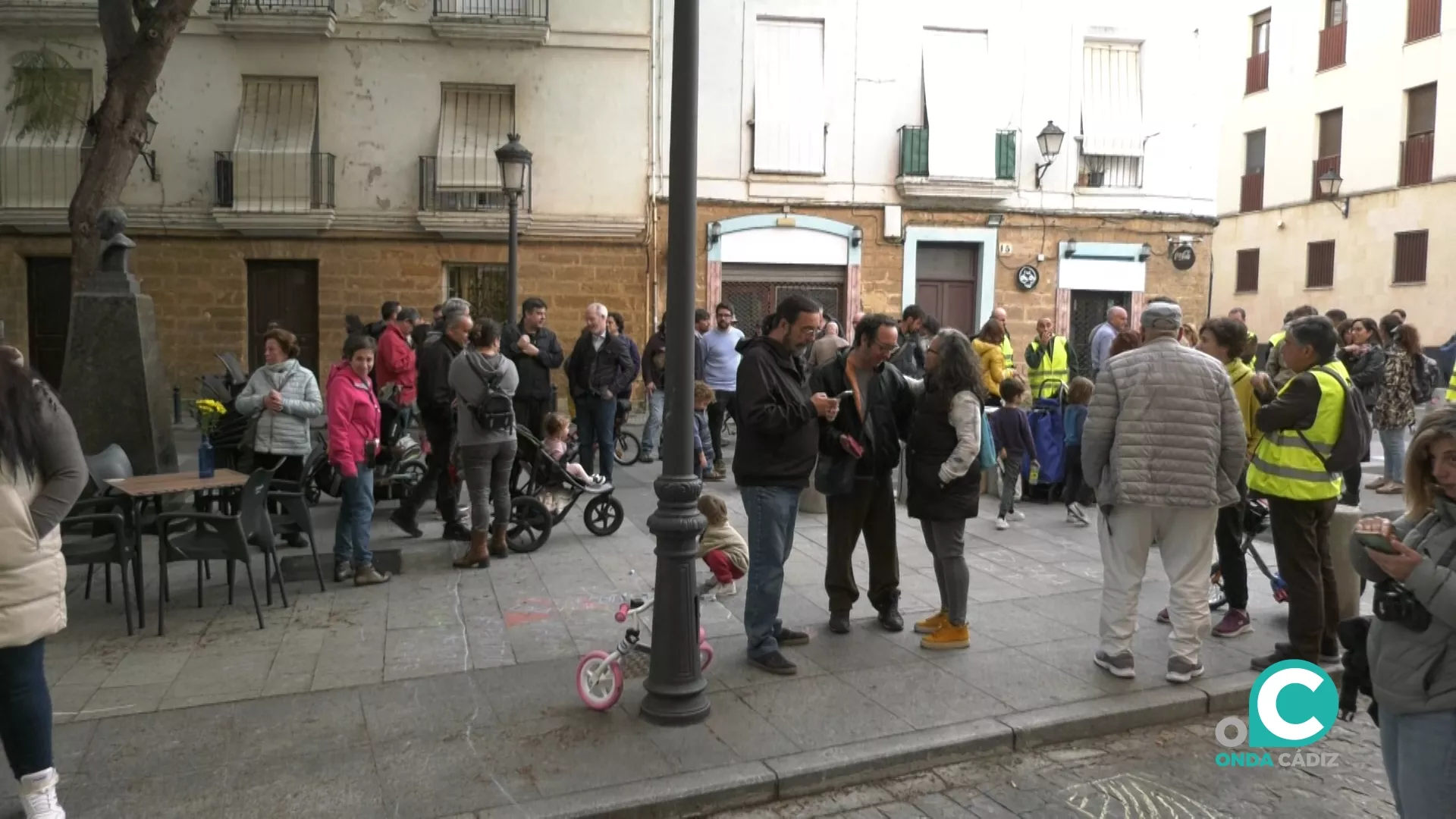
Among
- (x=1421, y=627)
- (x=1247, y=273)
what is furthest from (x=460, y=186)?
(x=1247, y=273)

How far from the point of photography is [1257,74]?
2753 cm

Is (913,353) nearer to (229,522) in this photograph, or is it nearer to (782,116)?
(229,522)

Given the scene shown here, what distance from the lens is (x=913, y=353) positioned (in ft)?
27.9

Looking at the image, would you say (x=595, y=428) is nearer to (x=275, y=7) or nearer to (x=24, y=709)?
(x=24, y=709)

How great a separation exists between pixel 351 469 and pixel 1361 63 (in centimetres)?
2633

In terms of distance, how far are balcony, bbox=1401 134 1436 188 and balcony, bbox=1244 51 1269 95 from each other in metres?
4.93

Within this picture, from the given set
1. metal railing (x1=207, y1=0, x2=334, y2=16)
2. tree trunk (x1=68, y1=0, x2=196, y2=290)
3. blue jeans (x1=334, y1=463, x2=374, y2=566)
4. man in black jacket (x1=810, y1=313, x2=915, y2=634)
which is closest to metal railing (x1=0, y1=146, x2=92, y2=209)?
metal railing (x1=207, y1=0, x2=334, y2=16)

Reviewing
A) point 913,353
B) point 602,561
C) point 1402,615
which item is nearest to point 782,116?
point 913,353

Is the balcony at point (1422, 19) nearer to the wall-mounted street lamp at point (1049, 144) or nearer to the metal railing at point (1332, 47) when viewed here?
the metal railing at point (1332, 47)

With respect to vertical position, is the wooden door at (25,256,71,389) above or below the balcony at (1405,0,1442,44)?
below

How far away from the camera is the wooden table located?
586cm

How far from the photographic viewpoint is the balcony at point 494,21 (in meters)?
16.0

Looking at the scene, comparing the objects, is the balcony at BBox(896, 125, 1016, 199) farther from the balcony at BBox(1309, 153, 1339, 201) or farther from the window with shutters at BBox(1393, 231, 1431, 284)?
the balcony at BBox(1309, 153, 1339, 201)

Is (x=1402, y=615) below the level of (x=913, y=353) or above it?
below
